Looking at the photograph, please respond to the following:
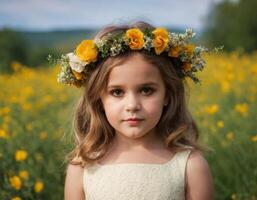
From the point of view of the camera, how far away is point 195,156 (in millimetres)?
2207

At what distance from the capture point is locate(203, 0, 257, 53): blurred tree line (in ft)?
112

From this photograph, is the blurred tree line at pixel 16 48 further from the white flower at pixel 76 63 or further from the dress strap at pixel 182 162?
the dress strap at pixel 182 162

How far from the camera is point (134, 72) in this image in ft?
6.71

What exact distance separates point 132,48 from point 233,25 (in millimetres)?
35808

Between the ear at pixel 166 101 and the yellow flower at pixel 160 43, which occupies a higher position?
the yellow flower at pixel 160 43

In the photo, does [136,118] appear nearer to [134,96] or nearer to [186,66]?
[134,96]

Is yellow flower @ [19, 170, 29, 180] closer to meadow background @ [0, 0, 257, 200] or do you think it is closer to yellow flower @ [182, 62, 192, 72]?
meadow background @ [0, 0, 257, 200]

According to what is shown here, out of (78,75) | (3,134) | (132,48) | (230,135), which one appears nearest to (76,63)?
(78,75)

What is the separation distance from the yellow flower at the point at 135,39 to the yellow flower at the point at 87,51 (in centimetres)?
14

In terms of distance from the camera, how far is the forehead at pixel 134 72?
2.04m

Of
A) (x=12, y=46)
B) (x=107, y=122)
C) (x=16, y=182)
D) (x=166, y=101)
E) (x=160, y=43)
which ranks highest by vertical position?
(x=160, y=43)

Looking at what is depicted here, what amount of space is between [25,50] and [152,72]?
4183cm

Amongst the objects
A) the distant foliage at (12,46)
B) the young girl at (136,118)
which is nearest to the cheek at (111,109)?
the young girl at (136,118)

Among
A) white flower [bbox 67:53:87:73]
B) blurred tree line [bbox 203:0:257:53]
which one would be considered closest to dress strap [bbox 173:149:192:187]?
white flower [bbox 67:53:87:73]
